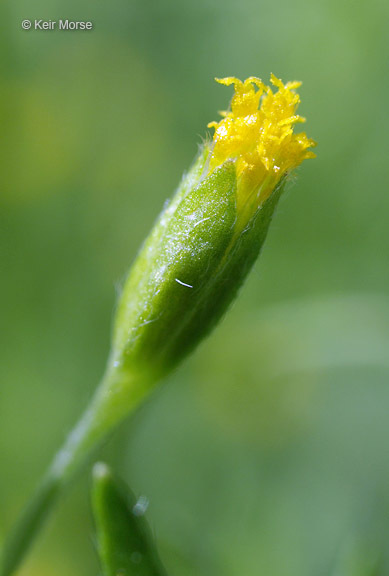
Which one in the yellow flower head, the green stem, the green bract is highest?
the yellow flower head

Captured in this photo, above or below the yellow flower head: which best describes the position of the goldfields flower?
below

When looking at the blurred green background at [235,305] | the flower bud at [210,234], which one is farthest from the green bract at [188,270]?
the blurred green background at [235,305]

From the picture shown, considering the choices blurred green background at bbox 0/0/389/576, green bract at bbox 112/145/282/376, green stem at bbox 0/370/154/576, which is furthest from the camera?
blurred green background at bbox 0/0/389/576

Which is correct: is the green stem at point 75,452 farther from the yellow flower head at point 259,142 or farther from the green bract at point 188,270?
the yellow flower head at point 259,142

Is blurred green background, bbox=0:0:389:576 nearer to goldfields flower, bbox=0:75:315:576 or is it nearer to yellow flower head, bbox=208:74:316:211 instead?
goldfields flower, bbox=0:75:315:576

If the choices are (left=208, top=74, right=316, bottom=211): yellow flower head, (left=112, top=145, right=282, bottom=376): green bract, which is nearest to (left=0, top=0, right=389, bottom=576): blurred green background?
(left=112, top=145, right=282, bottom=376): green bract

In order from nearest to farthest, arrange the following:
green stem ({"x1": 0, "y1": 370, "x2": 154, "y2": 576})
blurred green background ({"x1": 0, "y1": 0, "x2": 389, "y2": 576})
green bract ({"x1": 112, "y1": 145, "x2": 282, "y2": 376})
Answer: green bract ({"x1": 112, "y1": 145, "x2": 282, "y2": 376})
green stem ({"x1": 0, "y1": 370, "x2": 154, "y2": 576})
blurred green background ({"x1": 0, "y1": 0, "x2": 389, "y2": 576})

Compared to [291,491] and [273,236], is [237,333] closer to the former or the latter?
[273,236]

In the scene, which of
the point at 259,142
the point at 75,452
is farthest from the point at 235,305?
the point at 259,142

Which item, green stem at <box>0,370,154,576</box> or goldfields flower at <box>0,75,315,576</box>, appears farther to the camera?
green stem at <box>0,370,154,576</box>
